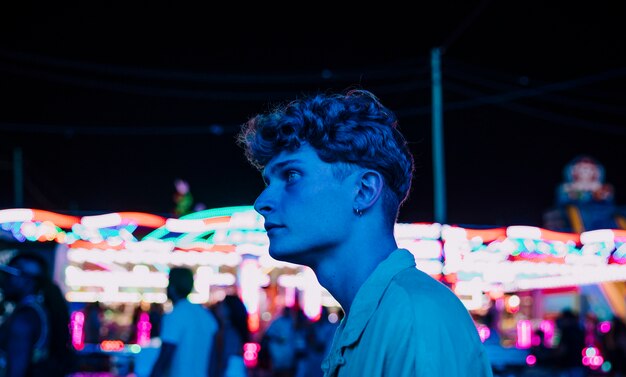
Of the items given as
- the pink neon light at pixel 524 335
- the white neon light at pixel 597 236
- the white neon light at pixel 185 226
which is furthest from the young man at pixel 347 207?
the white neon light at pixel 597 236

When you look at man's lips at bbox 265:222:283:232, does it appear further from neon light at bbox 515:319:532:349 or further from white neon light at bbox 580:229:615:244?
white neon light at bbox 580:229:615:244

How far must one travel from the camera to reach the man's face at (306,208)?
1.94 meters

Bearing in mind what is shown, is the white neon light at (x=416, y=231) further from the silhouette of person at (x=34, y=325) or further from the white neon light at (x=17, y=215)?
the silhouette of person at (x=34, y=325)

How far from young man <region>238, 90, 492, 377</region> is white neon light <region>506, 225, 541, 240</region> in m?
19.7

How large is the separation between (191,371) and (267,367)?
9.52 m

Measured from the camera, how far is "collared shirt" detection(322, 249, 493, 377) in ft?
5.16

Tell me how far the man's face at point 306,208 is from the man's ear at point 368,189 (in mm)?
15

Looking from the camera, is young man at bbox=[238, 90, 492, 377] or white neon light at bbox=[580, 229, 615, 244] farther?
white neon light at bbox=[580, 229, 615, 244]

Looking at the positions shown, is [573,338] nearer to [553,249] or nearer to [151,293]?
[553,249]

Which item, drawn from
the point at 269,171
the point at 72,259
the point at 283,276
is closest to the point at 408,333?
the point at 269,171

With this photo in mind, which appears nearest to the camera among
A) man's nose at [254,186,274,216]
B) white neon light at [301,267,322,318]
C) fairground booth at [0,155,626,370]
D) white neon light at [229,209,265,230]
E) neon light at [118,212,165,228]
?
man's nose at [254,186,274,216]

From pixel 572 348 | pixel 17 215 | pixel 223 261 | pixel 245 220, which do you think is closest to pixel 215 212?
pixel 245 220

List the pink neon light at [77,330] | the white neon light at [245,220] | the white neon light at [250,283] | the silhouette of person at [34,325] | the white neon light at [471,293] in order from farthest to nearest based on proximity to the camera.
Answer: the white neon light at [471,293]
the white neon light at [250,283]
the white neon light at [245,220]
the pink neon light at [77,330]
the silhouette of person at [34,325]

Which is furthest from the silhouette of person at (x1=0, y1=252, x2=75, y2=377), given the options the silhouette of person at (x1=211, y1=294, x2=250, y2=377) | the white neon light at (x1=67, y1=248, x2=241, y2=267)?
the white neon light at (x1=67, y1=248, x2=241, y2=267)
